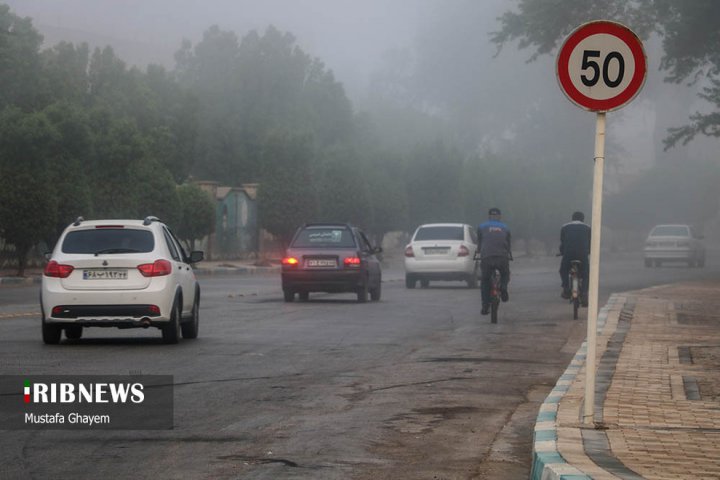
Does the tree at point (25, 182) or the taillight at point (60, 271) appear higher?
the tree at point (25, 182)

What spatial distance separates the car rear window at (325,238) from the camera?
29.6 metres

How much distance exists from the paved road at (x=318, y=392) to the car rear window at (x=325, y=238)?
3.98 m

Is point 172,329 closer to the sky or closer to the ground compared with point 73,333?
closer to the sky

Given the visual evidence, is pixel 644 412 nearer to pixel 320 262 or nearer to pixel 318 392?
pixel 318 392

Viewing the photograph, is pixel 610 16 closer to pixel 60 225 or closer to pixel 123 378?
pixel 60 225

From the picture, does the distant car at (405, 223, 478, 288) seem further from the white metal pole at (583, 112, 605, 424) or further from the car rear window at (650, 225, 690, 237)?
the white metal pole at (583, 112, 605, 424)

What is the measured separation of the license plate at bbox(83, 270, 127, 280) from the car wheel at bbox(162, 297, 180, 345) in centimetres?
74

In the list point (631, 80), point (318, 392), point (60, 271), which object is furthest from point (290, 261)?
point (631, 80)

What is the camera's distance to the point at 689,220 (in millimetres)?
115125

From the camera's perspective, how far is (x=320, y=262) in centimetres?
2906

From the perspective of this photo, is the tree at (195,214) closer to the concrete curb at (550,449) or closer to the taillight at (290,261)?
the taillight at (290,261)

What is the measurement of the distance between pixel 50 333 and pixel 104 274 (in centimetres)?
97

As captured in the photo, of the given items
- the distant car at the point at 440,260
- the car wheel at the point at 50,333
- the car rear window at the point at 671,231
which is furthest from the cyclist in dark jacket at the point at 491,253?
the car rear window at the point at 671,231

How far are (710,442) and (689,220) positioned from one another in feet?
358
